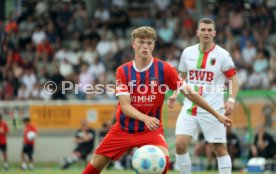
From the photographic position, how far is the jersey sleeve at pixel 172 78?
1052 cm

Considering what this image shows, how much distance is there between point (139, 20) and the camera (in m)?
28.4

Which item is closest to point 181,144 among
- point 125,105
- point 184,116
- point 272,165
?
point 184,116

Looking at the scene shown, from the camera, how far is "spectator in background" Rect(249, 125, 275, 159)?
1970 cm

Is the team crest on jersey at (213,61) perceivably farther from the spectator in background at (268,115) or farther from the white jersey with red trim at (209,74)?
the spectator in background at (268,115)

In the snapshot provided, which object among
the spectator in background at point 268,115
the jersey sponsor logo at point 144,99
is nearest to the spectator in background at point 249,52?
the spectator in background at point 268,115

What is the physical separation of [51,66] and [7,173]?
9.60 meters

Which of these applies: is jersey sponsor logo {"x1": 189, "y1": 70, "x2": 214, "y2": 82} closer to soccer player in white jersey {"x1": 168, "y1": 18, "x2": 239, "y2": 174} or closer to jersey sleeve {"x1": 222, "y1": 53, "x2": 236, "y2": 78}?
soccer player in white jersey {"x1": 168, "y1": 18, "x2": 239, "y2": 174}

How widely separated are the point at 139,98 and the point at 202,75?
7.75 feet

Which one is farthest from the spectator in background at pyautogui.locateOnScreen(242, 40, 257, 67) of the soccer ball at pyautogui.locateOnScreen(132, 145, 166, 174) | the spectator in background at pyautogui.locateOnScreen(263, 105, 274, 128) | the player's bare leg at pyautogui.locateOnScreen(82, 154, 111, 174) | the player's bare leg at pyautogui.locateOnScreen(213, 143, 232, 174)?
the soccer ball at pyautogui.locateOnScreen(132, 145, 166, 174)

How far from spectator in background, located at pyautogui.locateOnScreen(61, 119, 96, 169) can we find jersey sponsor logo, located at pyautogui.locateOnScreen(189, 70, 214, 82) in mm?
9436

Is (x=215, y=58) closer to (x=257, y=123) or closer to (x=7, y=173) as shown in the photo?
(x=7, y=173)

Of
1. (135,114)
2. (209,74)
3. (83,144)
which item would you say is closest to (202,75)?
(209,74)

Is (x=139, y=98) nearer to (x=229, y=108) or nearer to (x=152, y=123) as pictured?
(x=152, y=123)

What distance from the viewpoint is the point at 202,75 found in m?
12.6
